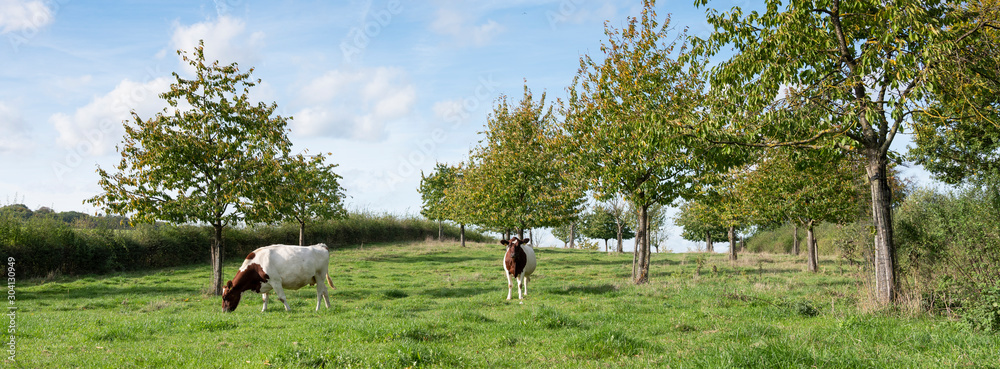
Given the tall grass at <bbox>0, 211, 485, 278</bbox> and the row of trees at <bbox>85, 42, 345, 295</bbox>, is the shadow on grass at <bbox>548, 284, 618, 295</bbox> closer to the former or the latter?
the row of trees at <bbox>85, 42, 345, 295</bbox>

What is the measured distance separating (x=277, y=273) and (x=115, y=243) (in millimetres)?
23418

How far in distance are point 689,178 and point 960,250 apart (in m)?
9.49

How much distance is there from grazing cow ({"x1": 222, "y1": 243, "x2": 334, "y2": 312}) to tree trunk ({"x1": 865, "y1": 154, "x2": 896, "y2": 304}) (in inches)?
519

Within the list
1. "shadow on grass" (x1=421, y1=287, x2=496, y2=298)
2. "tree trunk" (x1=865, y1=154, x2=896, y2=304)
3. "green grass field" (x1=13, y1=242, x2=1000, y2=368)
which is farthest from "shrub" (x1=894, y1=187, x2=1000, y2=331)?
"shadow on grass" (x1=421, y1=287, x2=496, y2=298)

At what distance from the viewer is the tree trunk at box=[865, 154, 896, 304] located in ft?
35.2

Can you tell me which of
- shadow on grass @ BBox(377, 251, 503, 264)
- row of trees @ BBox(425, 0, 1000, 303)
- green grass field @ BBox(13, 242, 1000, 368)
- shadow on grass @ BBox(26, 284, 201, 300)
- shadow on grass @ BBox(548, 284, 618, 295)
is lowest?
shadow on grass @ BBox(26, 284, 201, 300)

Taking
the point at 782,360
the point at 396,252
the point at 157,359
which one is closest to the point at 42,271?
the point at 396,252

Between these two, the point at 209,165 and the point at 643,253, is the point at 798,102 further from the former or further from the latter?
the point at 209,165

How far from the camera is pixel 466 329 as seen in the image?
32.0ft

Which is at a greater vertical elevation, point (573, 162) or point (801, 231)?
point (573, 162)

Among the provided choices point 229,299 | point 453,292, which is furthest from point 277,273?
point 453,292

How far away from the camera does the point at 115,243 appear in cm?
3114

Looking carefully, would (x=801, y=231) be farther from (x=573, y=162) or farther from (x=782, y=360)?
(x=782, y=360)

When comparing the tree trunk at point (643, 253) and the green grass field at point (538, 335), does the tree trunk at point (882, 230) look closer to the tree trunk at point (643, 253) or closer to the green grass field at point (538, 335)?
the green grass field at point (538, 335)
